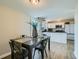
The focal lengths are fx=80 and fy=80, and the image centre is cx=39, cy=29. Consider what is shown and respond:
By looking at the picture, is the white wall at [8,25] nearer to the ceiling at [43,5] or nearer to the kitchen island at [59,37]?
the ceiling at [43,5]

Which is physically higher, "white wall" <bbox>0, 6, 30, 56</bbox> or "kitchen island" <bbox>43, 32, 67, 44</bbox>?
"white wall" <bbox>0, 6, 30, 56</bbox>

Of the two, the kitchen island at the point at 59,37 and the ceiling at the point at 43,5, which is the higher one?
the ceiling at the point at 43,5

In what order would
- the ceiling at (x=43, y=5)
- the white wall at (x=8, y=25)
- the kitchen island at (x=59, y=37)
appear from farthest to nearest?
the kitchen island at (x=59, y=37), the ceiling at (x=43, y=5), the white wall at (x=8, y=25)

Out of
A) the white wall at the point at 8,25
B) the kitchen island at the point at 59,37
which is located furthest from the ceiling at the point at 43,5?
the kitchen island at the point at 59,37

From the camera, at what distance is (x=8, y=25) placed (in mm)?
3842

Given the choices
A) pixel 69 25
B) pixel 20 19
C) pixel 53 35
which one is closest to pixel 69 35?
pixel 69 25

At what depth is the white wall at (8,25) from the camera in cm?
356

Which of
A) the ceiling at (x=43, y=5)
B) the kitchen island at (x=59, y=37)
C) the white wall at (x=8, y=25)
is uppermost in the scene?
the ceiling at (x=43, y=5)

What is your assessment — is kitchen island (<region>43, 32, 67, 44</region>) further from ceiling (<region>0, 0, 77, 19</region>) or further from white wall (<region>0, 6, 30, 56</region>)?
white wall (<region>0, 6, 30, 56</region>)

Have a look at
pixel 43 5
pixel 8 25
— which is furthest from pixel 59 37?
pixel 8 25

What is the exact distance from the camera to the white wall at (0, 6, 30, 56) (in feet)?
11.7

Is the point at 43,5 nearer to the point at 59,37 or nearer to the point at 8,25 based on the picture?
the point at 8,25

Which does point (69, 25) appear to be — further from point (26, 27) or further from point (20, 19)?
point (20, 19)

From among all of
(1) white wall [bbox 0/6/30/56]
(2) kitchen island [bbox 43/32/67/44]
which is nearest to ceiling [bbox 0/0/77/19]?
(1) white wall [bbox 0/6/30/56]
